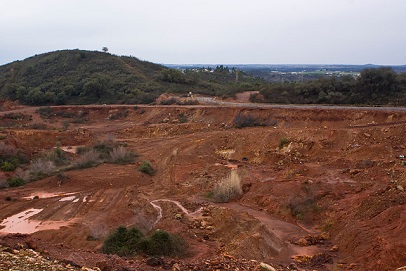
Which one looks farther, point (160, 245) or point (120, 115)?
point (120, 115)

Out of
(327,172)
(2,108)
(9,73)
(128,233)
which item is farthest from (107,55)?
Answer: (128,233)

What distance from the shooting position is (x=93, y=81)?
49031 mm

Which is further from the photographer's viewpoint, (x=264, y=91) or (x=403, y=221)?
(x=264, y=91)

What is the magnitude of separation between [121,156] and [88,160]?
84.9 inches

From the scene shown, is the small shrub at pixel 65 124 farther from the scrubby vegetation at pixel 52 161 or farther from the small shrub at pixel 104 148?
the scrubby vegetation at pixel 52 161

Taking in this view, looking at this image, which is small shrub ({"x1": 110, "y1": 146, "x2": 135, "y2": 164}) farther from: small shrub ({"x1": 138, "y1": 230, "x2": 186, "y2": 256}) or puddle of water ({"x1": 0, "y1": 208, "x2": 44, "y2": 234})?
small shrub ({"x1": 138, "y1": 230, "x2": 186, "y2": 256})

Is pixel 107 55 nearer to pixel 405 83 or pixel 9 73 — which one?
pixel 9 73

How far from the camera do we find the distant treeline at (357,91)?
3275cm

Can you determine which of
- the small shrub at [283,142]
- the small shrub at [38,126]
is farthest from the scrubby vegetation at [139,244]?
the small shrub at [38,126]

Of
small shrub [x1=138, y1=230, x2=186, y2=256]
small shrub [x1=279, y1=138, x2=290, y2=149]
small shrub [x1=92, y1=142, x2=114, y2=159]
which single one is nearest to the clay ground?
small shrub [x1=279, y1=138, x2=290, y2=149]

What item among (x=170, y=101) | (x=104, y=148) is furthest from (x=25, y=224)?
(x=170, y=101)

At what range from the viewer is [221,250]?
12.4 m

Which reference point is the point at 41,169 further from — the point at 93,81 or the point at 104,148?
the point at 93,81

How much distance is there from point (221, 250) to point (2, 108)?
43.0 meters
